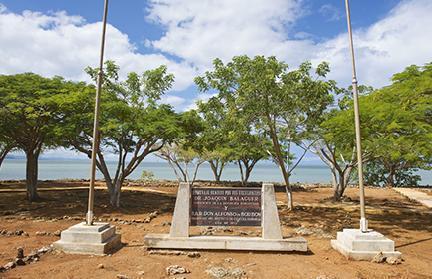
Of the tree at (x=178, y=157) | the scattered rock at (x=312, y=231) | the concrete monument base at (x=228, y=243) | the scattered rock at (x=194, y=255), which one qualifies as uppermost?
the tree at (x=178, y=157)

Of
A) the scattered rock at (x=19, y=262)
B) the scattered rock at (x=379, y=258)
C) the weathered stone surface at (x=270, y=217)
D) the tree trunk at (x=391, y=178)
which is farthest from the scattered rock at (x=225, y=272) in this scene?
the tree trunk at (x=391, y=178)

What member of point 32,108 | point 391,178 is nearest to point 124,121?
point 32,108

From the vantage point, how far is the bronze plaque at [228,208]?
28.7 ft

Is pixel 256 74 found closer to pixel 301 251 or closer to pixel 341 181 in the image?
pixel 301 251

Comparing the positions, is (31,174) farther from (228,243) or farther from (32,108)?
(228,243)

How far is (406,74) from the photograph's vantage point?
11719 millimetres

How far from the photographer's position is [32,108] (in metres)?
14.1

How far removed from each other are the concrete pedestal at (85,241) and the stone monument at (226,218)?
1055mm

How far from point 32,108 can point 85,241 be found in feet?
27.8

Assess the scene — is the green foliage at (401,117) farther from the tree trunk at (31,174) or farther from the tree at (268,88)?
the tree trunk at (31,174)

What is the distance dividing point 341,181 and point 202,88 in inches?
490

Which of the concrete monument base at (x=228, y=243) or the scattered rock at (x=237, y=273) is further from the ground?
the concrete monument base at (x=228, y=243)

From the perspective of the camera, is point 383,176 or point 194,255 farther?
point 383,176

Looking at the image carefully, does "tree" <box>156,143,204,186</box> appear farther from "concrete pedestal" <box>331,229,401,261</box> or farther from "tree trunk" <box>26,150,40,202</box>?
"concrete pedestal" <box>331,229,401,261</box>
